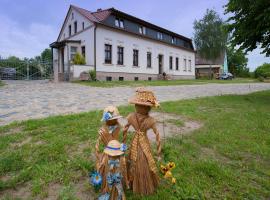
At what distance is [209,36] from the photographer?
36344 millimetres

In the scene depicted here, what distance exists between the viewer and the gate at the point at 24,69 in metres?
20.9

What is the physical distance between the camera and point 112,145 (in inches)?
68.2

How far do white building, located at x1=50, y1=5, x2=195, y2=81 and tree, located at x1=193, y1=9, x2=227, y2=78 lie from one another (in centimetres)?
974

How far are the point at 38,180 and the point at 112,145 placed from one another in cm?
115

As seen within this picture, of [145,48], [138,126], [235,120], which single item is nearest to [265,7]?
[235,120]

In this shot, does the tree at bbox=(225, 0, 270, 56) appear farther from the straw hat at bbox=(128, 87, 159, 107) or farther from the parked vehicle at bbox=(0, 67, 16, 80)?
the parked vehicle at bbox=(0, 67, 16, 80)

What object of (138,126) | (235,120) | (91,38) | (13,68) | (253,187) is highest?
(91,38)

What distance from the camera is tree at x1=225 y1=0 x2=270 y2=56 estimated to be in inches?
281

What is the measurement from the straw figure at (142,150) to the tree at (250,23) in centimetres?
688

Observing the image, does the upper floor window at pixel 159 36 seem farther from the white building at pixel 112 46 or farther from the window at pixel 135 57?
the window at pixel 135 57

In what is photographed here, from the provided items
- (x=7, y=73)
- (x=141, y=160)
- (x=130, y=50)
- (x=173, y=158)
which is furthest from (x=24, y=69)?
(x=141, y=160)

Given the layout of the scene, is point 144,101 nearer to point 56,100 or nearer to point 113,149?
point 113,149

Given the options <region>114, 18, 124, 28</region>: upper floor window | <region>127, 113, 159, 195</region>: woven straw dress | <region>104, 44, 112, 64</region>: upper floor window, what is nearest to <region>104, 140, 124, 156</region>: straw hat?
<region>127, 113, 159, 195</region>: woven straw dress

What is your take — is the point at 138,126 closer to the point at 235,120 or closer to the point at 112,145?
the point at 112,145
